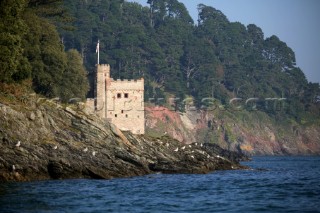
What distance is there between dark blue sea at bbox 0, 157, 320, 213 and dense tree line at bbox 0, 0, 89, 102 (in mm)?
13592

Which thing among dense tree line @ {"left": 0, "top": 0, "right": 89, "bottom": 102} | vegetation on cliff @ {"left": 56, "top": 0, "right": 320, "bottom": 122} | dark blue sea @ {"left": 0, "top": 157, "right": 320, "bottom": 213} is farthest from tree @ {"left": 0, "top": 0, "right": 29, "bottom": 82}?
vegetation on cliff @ {"left": 56, "top": 0, "right": 320, "bottom": 122}

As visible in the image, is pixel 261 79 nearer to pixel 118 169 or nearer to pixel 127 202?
pixel 118 169

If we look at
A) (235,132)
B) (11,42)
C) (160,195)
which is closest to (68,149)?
(11,42)

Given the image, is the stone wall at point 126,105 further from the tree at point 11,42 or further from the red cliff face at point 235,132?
the red cliff face at point 235,132

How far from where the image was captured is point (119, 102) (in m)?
92.4

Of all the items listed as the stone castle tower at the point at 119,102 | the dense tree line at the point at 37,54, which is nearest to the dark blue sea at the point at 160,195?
the dense tree line at the point at 37,54

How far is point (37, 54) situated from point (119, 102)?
58.6 ft

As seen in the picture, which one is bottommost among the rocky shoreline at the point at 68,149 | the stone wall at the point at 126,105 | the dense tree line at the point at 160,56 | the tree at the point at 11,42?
the rocky shoreline at the point at 68,149

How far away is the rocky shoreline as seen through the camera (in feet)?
191

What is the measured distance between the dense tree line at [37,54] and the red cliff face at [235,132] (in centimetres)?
6385

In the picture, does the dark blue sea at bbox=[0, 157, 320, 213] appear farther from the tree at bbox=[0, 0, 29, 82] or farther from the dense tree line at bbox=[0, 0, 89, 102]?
the dense tree line at bbox=[0, 0, 89, 102]

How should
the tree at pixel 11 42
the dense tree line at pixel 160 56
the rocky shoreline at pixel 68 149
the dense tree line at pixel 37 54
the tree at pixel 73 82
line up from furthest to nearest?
1. the dense tree line at pixel 160 56
2. the tree at pixel 73 82
3. the dense tree line at pixel 37 54
4. the tree at pixel 11 42
5. the rocky shoreline at pixel 68 149

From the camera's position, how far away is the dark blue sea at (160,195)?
47.1m

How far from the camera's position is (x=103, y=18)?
602 ft
